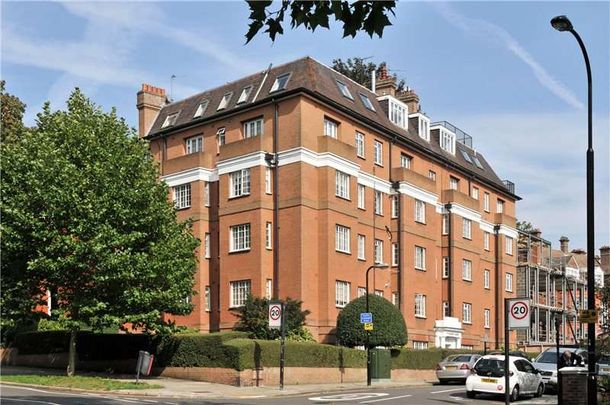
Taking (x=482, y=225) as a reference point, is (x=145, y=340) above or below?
below

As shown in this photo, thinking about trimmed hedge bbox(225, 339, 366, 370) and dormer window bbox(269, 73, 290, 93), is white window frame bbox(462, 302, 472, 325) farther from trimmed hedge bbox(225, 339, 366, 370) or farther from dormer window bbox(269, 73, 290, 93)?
dormer window bbox(269, 73, 290, 93)

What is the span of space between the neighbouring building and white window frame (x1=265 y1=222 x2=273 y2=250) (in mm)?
30376

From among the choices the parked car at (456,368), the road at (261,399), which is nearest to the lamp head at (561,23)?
the road at (261,399)

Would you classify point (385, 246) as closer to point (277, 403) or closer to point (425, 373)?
point (425, 373)

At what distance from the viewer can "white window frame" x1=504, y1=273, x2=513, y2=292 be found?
61.0 metres

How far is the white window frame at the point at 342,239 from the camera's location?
41.8 meters

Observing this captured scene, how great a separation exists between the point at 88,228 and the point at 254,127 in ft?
54.1

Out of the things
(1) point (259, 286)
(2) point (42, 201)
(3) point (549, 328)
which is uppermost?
(2) point (42, 201)

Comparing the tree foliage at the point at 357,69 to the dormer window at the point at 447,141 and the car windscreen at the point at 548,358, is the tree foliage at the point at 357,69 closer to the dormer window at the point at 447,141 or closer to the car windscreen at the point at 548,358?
the dormer window at the point at 447,141

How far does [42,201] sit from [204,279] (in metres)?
15.9

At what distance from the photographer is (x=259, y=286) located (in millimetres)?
40219

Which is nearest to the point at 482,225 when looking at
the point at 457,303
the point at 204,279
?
the point at 457,303

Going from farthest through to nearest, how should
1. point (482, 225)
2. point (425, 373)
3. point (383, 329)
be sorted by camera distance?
point (482, 225) < point (425, 373) < point (383, 329)

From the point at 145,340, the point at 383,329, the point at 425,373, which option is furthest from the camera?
the point at 425,373
